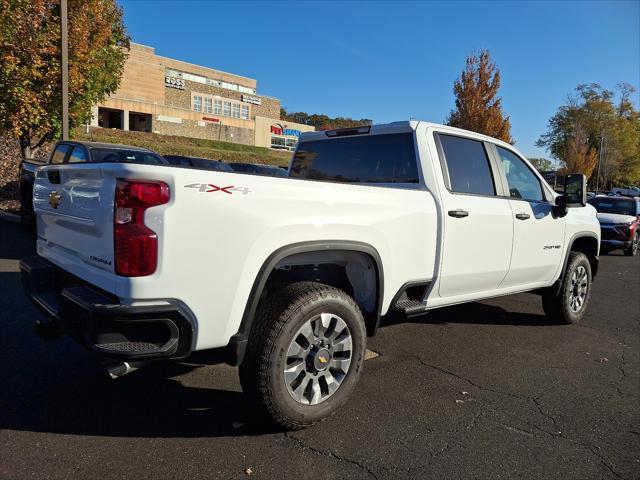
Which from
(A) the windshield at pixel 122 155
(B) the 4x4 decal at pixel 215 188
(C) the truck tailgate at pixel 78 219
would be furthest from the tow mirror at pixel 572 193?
(A) the windshield at pixel 122 155

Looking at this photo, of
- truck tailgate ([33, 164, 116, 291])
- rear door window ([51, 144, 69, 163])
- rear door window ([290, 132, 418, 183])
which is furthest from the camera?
rear door window ([51, 144, 69, 163])

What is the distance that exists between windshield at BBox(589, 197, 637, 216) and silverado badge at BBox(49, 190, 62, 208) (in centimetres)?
1534

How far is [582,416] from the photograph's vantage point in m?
3.46

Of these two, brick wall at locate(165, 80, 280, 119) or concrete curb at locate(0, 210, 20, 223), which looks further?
brick wall at locate(165, 80, 280, 119)

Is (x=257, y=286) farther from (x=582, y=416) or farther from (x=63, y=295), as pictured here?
(x=582, y=416)

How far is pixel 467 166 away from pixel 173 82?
72.7 meters

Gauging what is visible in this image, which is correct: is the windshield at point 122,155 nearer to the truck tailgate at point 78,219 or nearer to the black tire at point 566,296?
the truck tailgate at point 78,219

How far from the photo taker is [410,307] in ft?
12.3

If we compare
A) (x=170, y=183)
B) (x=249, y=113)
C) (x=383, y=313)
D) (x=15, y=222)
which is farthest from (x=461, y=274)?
(x=249, y=113)

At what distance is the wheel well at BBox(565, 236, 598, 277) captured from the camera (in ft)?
19.4

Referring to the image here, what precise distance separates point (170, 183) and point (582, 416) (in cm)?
319

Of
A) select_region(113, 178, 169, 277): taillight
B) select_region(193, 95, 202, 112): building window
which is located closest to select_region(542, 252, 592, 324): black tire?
select_region(113, 178, 169, 277): taillight

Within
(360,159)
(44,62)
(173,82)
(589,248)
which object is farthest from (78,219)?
(173,82)

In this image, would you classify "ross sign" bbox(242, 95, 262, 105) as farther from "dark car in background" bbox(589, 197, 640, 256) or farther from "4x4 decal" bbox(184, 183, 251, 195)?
"4x4 decal" bbox(184, 183, 251, 195)
